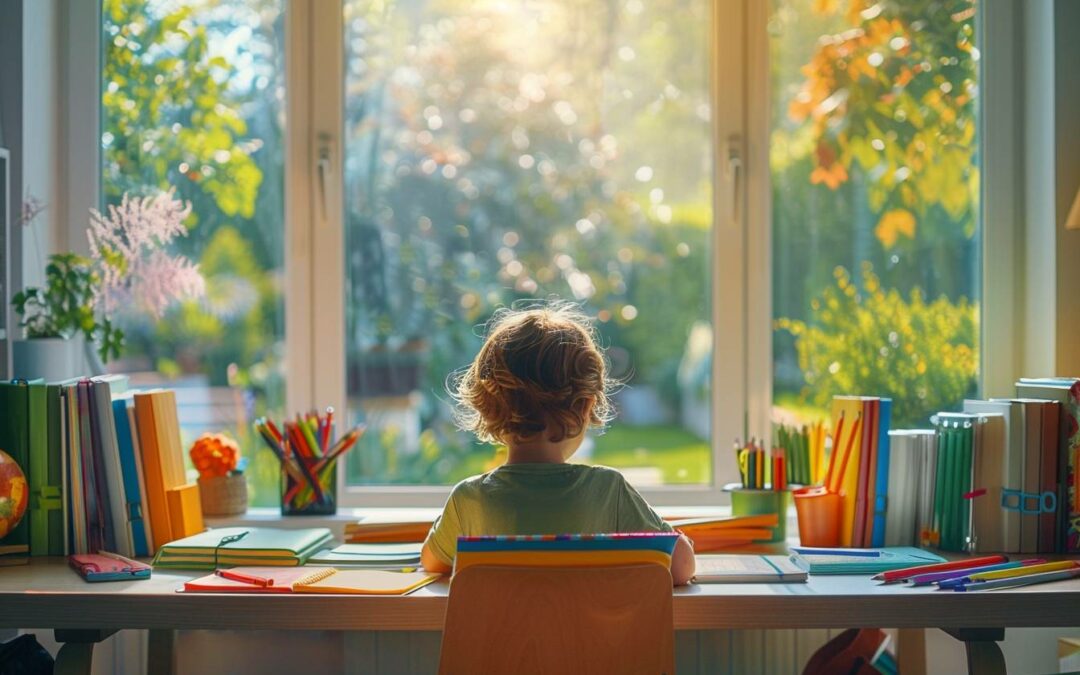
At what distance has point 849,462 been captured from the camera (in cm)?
207

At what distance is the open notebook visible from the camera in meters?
1.67

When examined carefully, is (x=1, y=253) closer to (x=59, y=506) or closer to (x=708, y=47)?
(x=59, y=506)

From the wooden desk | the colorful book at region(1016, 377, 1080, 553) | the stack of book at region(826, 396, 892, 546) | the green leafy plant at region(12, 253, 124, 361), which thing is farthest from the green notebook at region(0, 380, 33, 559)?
the colorful book at region(1016, 377, 1080, 553)

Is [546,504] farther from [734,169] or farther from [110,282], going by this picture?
[110,282]

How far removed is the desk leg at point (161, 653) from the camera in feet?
6.81

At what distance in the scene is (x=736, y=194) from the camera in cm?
247

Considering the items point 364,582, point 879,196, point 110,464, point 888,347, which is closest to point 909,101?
point 879,196

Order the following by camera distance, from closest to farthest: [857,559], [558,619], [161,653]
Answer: [558,619] → [857,559] → [161,653]

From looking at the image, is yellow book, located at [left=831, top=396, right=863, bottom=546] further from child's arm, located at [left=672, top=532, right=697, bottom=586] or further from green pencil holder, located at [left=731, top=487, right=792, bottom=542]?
child's arm, located at [left=672, top=532, right=697, bottom=586]

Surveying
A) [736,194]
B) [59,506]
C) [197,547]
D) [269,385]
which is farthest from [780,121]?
[59,506]

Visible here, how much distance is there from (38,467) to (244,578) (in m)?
0.53

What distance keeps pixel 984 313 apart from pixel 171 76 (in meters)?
1.90

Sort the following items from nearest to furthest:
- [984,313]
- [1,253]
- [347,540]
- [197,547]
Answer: [197,547] < [347,540] < [1,253] < [984,313]

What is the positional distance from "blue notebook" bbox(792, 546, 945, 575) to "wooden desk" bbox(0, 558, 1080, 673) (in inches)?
5.0
